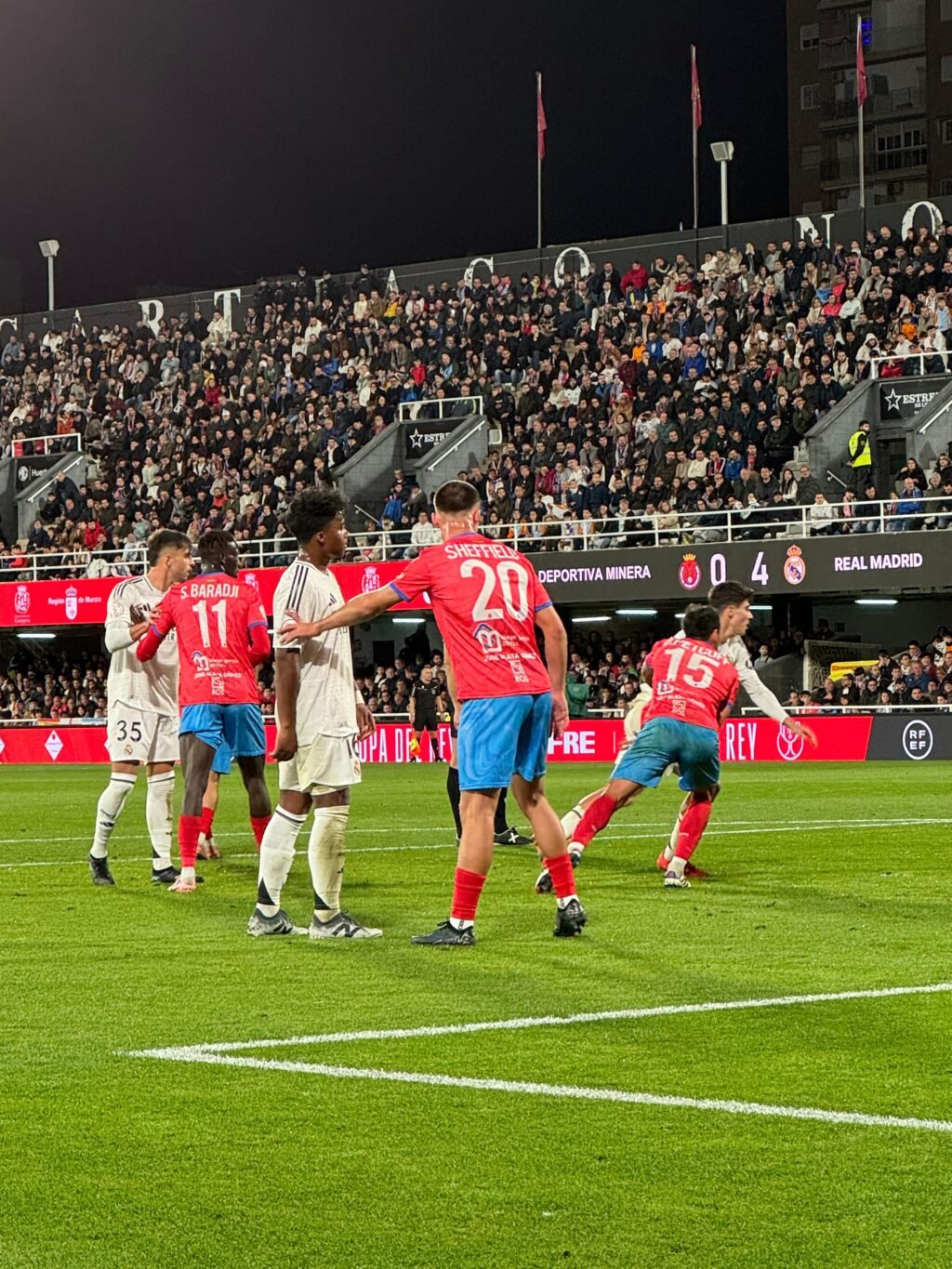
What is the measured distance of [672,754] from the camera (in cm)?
1173

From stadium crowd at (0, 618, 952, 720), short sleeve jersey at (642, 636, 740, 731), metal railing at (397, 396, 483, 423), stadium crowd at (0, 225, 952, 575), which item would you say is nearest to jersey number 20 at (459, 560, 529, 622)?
short sleeve jersey at (642, 636, 740, 731)

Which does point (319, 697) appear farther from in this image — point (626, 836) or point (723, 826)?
point (723, 826)

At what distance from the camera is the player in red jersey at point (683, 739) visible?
1163 centimetres

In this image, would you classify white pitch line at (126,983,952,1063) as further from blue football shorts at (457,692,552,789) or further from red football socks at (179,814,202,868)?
red football socks at (179,814,202,868)

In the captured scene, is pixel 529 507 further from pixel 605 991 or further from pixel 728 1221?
pixel 728 1221

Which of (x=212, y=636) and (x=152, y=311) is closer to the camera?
(x=212, y=636)

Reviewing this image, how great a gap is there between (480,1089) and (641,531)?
3310 cm

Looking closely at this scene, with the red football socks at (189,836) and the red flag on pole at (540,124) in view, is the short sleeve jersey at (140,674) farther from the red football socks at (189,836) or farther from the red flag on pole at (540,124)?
the red flag on pole at (540,124)

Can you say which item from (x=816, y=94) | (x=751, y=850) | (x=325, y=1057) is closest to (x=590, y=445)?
(x=751, y=850)

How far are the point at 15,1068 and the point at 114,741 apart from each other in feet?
22.0

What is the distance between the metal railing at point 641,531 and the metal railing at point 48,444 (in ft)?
23.1

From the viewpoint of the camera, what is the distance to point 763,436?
3859cm

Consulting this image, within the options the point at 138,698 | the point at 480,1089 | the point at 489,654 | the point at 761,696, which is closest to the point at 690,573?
the point at 761,696

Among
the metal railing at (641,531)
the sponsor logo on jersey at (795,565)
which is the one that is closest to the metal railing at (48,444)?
the metal railing at (641,531)
